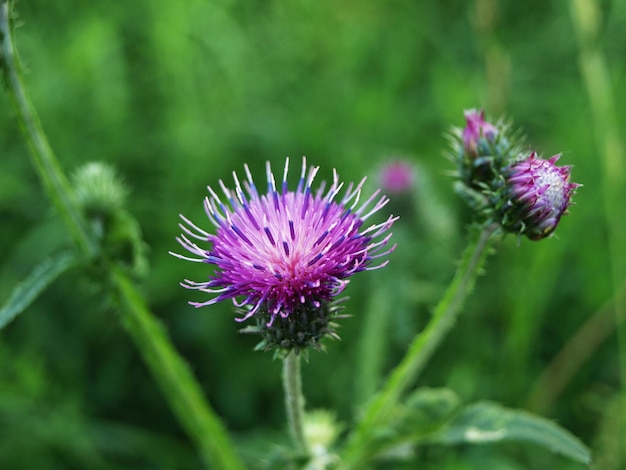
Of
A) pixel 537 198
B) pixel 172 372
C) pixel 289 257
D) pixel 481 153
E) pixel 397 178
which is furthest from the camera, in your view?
pixel 397 178

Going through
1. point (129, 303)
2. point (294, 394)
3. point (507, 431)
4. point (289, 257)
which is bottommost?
point (507, 431)

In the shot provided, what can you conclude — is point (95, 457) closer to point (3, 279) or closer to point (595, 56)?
point (3, 279)

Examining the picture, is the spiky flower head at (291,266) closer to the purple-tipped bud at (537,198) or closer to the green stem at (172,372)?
the purple-tipped bud at (537,198)

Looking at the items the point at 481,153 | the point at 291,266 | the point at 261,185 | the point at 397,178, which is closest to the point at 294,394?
the point at 291,266

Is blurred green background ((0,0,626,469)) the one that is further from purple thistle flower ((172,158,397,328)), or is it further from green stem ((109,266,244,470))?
purple thistle flower ((172,158,397,328))

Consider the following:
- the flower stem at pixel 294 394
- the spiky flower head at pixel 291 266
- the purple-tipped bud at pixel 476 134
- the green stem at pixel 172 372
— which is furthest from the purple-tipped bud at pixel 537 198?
the green stem at pixel 172 372

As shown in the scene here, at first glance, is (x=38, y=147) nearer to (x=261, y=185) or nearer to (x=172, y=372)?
(x=172, y=372)

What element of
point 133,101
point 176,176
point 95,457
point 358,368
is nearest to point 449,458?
point 358,368
